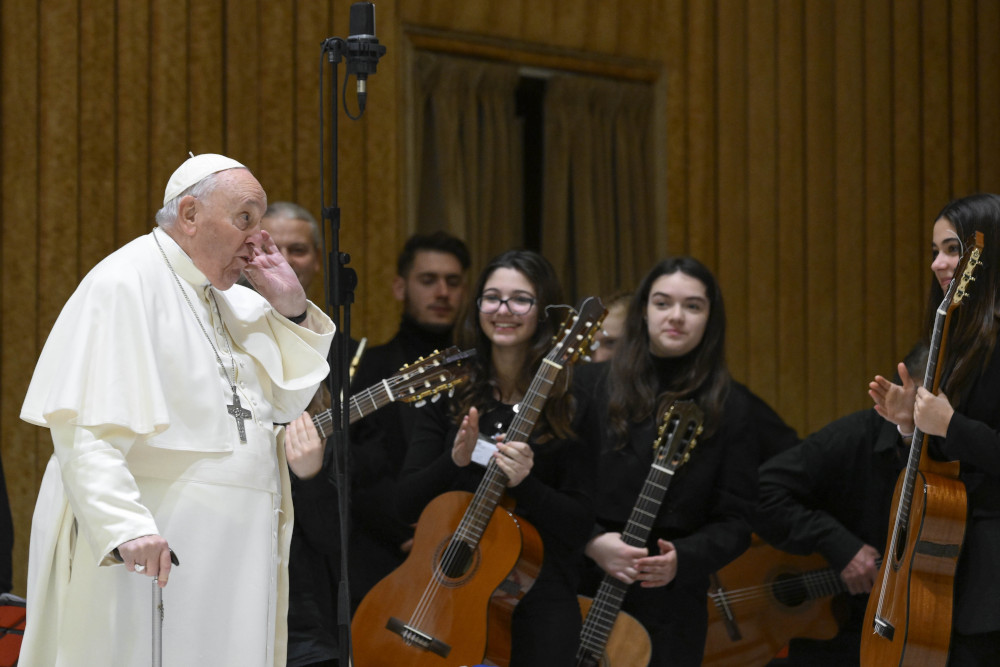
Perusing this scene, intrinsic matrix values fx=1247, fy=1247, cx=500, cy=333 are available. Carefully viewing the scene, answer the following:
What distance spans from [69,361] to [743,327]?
463 centimetres

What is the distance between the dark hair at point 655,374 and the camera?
13.4ft

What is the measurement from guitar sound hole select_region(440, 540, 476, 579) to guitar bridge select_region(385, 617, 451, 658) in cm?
18

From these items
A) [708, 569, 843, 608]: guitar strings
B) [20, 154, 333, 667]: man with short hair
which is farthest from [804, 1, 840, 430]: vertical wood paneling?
[20, 154, 333, 667]: man with short hair

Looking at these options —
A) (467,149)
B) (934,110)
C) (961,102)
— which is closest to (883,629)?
(467,149)

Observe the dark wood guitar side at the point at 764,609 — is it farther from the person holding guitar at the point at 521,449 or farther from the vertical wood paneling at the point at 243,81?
the vertical wood paneling at the point at 243,81

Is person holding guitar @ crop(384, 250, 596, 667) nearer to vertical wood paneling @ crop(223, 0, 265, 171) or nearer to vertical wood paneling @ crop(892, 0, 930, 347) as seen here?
vertical wood paneling @ crop(223, 0, 265, 171)

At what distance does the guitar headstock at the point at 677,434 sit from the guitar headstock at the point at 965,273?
0.93m

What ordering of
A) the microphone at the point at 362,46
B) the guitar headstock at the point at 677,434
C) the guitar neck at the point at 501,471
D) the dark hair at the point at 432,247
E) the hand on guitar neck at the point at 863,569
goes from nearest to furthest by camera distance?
1. the microphone at the point at 362,46
2. the guitar neck at the point at 501,471
3. the guitar headstock at the point at 677,434
4. the hand on guitar neck at the point at 863,569
5. the dark hair at the point at 432,247

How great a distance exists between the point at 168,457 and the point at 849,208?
507 centimetres

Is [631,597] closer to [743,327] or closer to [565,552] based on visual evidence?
[565,552]

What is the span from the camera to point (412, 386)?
148 inches

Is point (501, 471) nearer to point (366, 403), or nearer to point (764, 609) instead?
point (366, 403)

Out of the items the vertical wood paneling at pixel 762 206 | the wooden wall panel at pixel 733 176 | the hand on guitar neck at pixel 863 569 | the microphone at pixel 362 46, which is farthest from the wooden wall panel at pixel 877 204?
the microphone at pixel 362 46

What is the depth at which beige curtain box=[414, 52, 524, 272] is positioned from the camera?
5.96 meters
